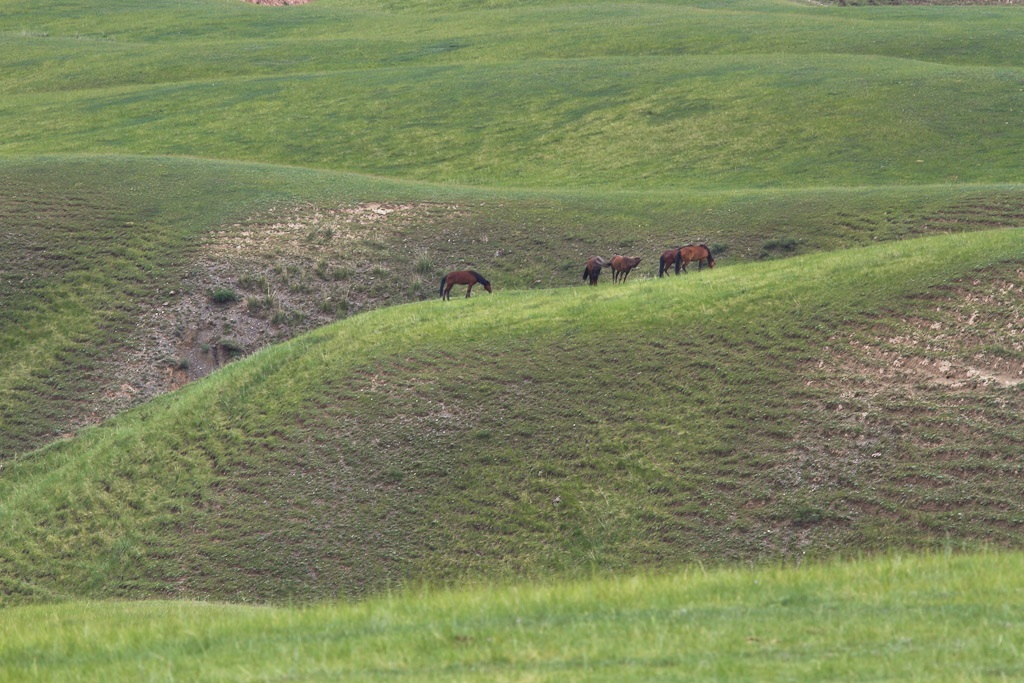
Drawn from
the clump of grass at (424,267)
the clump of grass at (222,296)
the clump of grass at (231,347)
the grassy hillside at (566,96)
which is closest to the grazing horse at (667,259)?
the clump of grass at (424,267)

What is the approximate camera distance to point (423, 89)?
59.3m

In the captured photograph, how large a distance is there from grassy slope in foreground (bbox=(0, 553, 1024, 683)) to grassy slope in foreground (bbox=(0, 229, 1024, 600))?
5.21 meters

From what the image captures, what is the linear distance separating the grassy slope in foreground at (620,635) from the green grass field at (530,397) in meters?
0.05

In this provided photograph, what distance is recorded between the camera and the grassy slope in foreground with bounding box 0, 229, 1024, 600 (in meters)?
17.8

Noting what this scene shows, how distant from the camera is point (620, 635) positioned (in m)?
9.29

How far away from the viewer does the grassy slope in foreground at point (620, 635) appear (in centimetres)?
845

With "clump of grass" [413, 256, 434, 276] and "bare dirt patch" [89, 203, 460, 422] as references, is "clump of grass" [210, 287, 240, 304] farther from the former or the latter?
"clump of grass" [413, 256, 434, 276]

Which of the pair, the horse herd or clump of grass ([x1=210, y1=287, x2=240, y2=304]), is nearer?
the horse herd

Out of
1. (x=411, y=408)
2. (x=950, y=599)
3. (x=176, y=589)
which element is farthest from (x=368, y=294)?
(x=950, y=599)

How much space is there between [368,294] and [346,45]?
42.4m

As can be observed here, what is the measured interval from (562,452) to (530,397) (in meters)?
1.97

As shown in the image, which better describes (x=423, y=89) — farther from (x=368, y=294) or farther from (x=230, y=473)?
(x=230, y=473)

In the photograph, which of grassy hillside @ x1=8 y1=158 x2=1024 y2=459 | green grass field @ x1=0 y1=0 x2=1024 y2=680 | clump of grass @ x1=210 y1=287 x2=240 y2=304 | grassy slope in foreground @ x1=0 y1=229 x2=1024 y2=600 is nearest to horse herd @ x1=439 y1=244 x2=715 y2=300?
green grass field @ x1=0 y1=0 x2=1024 y2=680

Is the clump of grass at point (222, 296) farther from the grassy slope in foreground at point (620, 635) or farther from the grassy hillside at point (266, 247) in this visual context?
the grassy slope in foreground at point (620, 635)
